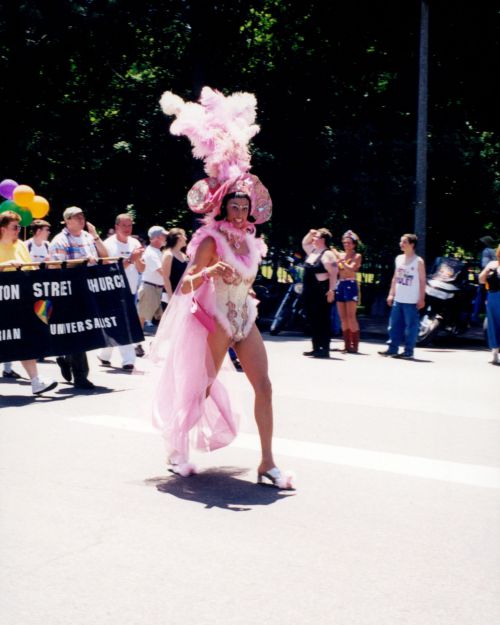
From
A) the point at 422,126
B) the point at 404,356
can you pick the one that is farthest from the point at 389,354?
Result: the point at 422,126

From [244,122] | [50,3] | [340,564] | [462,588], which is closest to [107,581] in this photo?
[340,564]

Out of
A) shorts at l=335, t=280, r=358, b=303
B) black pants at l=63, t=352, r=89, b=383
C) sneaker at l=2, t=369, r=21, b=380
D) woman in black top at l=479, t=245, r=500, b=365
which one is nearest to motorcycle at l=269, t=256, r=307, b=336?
shorts at l=335, t=280, r=358, b=303

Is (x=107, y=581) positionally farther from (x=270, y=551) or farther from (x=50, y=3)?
(x=50, y=3)

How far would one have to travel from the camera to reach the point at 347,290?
1510 centimetres

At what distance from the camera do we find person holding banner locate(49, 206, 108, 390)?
415 inches

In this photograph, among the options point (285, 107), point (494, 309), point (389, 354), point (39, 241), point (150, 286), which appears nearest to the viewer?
point (39, 241)

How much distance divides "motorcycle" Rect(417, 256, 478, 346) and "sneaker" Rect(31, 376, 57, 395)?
7.39 meters

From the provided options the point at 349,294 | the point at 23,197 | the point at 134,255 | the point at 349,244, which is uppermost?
the point at 23,197

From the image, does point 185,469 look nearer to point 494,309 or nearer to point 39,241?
point 39,241

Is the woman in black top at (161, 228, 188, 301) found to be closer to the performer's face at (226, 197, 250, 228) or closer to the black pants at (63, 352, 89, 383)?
the black pants at (63, 352, 89, 383)

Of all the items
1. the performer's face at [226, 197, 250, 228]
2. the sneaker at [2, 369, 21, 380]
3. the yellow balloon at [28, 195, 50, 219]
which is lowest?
the sneaker at [2, 369, 21, 380]

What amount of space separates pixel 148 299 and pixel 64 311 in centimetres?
315

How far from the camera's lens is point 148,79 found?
2653 cm

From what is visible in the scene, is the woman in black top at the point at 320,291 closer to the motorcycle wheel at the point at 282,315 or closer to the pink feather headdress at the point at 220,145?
the motorcycle wheel at the point at 282,315
